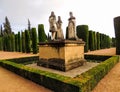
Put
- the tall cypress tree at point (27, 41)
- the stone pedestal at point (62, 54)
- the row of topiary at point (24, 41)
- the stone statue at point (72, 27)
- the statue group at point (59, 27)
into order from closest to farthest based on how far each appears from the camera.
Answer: the stone pedestal at point (62, 54)
the statue group at point (59, 27)
the stone statue at point (72, 27)
the row of topiary at point (24, 41)
the tall cypress tree at point (27, 41)

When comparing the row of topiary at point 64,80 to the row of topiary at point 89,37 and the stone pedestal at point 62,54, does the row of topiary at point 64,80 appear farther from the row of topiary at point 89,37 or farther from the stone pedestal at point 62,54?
the row of topiary at point 89,37

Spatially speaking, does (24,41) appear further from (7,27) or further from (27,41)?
(7,27)

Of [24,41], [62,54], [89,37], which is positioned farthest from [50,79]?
[24,41]

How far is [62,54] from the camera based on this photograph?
31.8 feet

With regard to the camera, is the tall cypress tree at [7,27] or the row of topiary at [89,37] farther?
the tall cypress tree at [7,27]

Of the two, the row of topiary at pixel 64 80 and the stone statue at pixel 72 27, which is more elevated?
the stone statue at pixel 72 27

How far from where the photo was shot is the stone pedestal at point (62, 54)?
9609 millimetres

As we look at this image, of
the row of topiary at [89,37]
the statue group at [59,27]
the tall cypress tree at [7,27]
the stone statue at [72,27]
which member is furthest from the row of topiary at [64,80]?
the tall cypress tree at [7,27]

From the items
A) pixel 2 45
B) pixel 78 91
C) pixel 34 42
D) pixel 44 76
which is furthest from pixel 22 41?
pixel 78 91

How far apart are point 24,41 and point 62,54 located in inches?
794

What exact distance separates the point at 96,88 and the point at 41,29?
18.1m

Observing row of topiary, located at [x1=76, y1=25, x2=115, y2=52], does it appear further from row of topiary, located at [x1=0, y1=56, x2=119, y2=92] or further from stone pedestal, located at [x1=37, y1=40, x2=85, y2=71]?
row of topiary, located at [x1=0, y1=56, x2=119, y2=92]

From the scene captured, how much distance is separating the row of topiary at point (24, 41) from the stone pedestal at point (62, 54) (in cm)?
1152

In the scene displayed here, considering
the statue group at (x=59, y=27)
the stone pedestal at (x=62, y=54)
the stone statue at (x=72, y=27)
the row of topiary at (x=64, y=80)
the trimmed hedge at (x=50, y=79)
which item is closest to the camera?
the row of topiary at (x=64, y=80)
